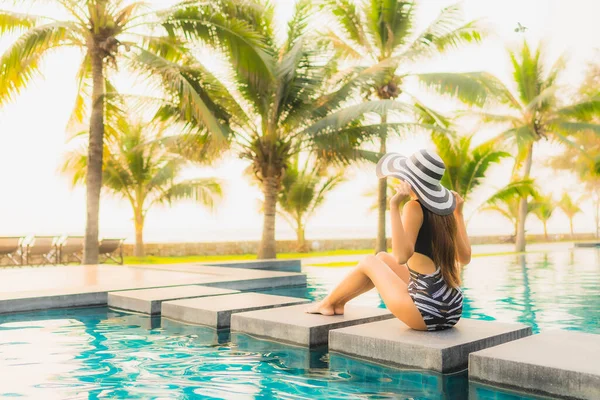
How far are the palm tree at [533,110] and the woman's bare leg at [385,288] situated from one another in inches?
780

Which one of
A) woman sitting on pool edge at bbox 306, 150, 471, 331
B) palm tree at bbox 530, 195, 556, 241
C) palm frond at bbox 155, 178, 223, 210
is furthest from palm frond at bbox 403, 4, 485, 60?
palm tree at bbox 530, 195, 556, 241

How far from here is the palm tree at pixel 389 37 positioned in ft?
56.2

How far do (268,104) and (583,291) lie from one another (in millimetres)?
8755

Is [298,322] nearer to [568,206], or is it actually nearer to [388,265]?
[388,265]

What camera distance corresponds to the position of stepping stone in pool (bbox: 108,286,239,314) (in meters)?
6.16

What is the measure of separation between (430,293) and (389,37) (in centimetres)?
1526

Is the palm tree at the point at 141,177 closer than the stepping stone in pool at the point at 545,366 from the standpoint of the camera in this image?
No

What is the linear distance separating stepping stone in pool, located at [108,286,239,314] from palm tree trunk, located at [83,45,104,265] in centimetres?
653

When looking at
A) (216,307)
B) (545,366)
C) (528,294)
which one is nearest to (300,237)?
(528,294)

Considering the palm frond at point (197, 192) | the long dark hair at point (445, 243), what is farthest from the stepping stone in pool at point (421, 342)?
the palm frond at point (197, 192)

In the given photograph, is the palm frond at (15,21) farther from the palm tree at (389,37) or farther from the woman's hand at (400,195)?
the woman's hand at (400,195)

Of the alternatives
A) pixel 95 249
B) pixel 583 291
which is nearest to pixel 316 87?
pixel 95 249

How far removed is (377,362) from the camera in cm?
399

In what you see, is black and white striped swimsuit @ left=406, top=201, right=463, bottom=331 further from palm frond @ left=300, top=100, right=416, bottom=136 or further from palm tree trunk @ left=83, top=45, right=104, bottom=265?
palm tree trunk @ left=83, top=45, right=104, bottom=265
